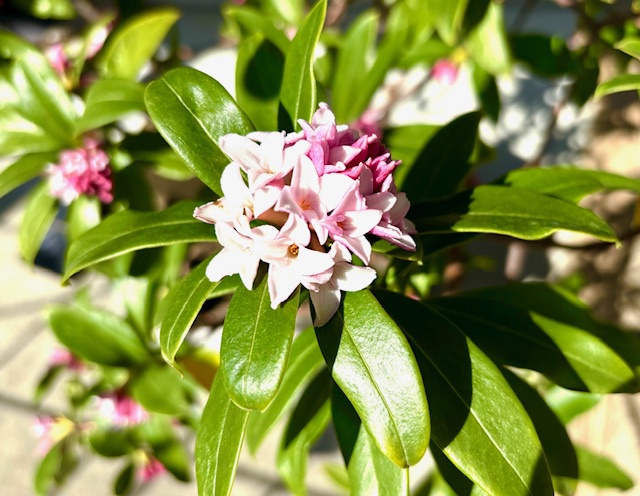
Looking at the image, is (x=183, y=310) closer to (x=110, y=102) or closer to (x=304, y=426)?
(x=304, y=426)

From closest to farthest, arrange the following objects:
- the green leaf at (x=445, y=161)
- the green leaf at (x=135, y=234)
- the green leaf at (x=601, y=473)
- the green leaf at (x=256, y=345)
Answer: the green leaf at (x=256, y=345)
the green leaf at (x=135, y=234)
the green leaf at (x=445, y=161)
the green leaf at (x=601, y=473)

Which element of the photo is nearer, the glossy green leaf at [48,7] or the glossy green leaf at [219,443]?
the glossy green leaf at [219,443]

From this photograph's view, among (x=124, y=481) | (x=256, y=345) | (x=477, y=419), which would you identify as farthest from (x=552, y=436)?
(x=124, y=481)

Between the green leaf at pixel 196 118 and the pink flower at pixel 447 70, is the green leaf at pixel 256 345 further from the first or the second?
the pink flower at pixel 447 70

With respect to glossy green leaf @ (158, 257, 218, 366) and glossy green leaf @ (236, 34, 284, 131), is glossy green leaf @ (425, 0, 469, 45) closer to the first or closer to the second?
glossy green leaf @ (236, 34, 284, 131)

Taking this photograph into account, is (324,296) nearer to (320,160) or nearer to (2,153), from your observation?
(320,160)

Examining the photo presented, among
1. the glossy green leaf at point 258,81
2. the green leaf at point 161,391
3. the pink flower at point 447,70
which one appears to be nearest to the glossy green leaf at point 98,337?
the green leaf at point 161,391

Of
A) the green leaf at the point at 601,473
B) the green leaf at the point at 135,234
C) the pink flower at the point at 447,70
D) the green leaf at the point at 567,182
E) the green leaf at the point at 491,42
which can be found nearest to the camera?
the green leaf at the point at 135,234

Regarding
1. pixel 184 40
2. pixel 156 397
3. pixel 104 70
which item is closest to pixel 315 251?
pixel 156 397
